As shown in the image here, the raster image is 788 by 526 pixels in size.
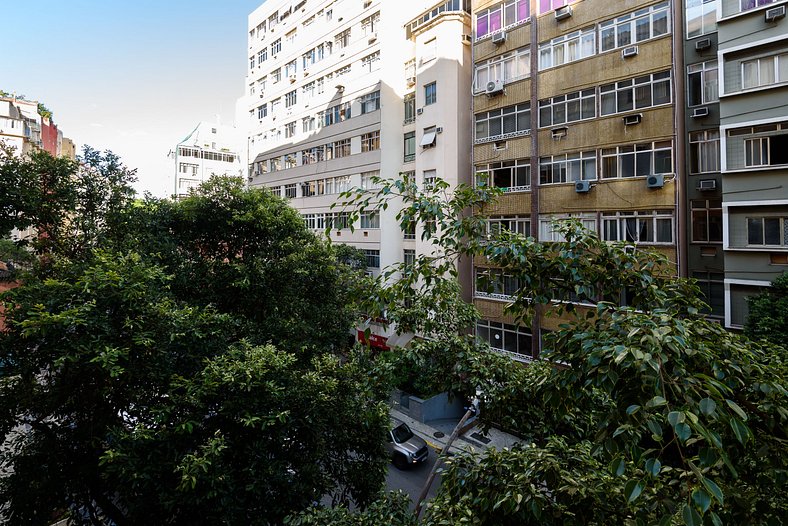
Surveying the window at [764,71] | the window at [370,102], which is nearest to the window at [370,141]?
the window at [370,102]

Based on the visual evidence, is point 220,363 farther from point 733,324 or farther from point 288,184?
point 288,184

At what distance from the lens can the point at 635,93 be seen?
14.8 m

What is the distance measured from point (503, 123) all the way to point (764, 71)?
8.11 meters

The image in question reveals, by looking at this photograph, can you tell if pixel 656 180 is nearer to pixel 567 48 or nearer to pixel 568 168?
pixel 568 168

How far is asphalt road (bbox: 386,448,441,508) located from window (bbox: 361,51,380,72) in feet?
63.5

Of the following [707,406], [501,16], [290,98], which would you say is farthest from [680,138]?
[290,98]

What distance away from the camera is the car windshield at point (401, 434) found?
1510cm

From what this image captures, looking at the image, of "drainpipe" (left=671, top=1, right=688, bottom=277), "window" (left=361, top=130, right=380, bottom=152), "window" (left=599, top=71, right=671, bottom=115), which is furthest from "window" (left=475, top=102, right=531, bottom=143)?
"window" (left=361, top=130, right=380, bottom=152)

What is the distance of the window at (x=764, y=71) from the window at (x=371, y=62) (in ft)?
53.9

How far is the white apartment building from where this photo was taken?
49219 millimetres

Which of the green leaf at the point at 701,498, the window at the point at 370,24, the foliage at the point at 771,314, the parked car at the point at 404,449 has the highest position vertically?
the window at the point at 370,24

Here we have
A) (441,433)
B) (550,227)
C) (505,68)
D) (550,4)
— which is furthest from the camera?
(505,68)

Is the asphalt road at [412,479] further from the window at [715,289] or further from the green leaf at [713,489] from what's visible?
the green leaf at [713,489]

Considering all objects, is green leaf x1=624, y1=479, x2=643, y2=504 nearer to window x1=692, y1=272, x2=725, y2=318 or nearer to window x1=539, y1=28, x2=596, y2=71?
window x1=692, y1=272, x2=725, y2=318
